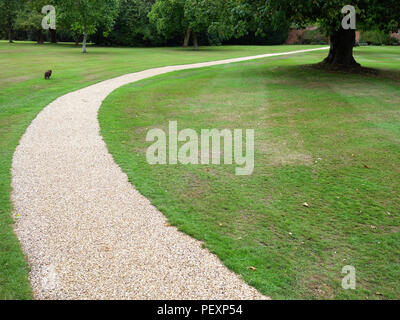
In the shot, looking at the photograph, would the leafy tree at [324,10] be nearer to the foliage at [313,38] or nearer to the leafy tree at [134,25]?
the leafy tree at [134,25]

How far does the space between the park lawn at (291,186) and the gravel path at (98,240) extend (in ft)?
1.10

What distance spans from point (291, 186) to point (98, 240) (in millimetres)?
4076

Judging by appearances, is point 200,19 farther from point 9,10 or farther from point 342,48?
point 9,10

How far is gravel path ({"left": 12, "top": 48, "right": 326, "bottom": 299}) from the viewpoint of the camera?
447cm

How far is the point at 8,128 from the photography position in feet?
37.6

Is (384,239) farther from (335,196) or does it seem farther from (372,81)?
(372,81)

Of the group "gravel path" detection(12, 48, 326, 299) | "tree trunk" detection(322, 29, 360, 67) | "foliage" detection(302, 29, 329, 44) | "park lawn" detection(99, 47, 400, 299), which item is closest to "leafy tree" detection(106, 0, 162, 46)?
"foliage" detection(302, 29, 329, 44)

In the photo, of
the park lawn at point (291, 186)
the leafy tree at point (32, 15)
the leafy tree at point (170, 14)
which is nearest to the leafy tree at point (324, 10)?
the park lawn at point (291, 186)

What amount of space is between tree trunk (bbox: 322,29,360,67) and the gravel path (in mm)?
17842

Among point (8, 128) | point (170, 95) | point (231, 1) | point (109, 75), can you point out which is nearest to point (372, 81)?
point (231, 1)
